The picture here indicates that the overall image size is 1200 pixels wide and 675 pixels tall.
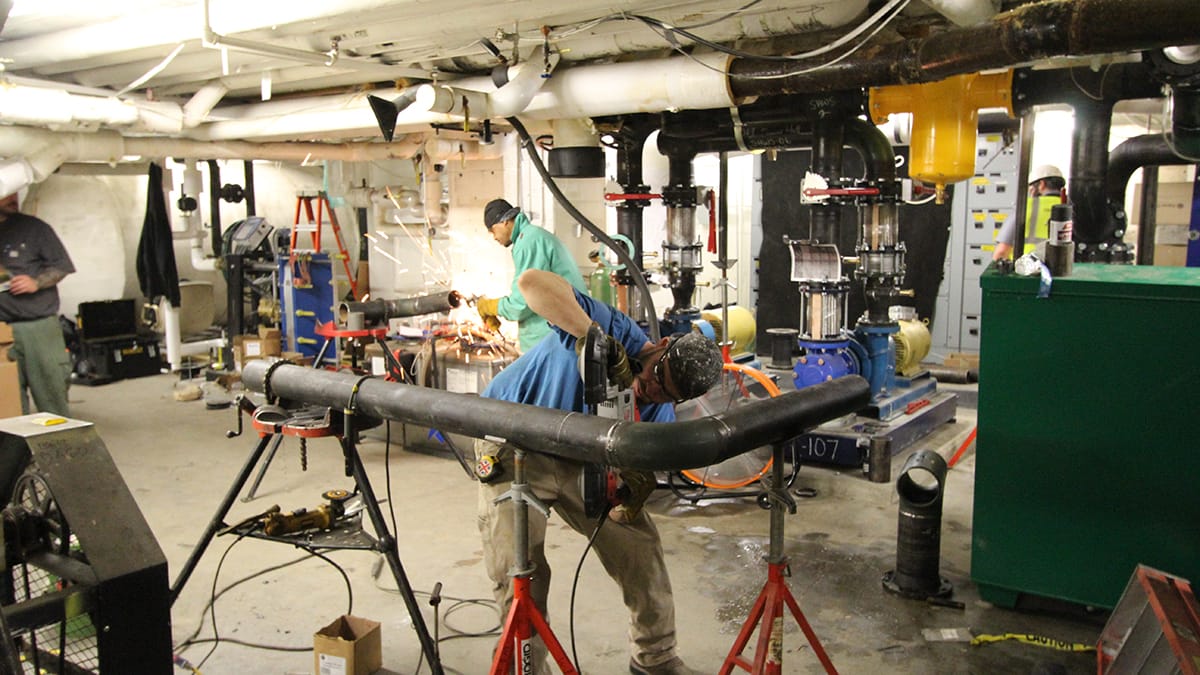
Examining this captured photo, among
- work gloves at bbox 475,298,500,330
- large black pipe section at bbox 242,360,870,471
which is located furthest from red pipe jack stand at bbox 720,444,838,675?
work gloves at bbox 475,298,500,330

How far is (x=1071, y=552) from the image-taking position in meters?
3.22

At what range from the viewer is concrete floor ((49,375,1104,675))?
10.1 ft

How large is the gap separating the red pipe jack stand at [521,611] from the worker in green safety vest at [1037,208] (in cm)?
224

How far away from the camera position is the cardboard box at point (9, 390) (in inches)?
201

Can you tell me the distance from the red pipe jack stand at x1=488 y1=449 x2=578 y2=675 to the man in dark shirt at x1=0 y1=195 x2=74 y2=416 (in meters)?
4.49

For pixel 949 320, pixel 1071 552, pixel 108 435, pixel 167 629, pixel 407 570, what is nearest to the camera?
pixel 167 629

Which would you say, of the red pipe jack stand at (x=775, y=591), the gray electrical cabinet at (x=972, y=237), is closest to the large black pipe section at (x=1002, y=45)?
the red pipe jack stand at (x=775, y=591)

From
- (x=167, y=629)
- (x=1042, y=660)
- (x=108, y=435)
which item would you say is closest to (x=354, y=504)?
(x=167, y=629)

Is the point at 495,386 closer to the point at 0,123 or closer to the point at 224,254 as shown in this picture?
the point at 0,123

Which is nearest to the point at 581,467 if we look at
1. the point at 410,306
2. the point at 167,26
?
the point at 167,26

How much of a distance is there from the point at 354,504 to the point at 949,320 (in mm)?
6491

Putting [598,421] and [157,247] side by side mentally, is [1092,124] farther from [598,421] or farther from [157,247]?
[157,247]

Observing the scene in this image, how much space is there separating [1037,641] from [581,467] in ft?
5.88

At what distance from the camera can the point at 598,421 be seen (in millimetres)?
1990
